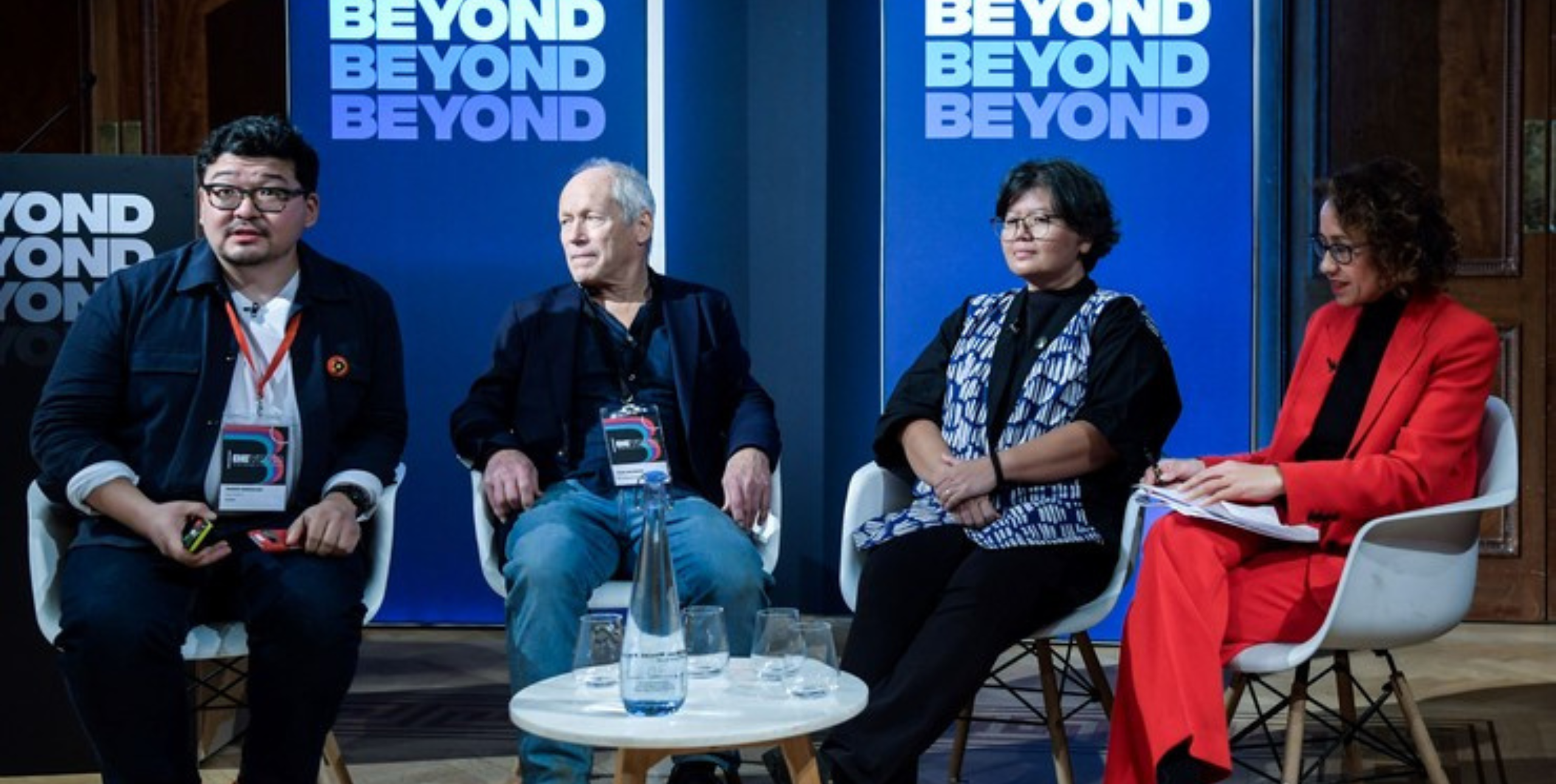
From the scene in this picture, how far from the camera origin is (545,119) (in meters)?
5.47

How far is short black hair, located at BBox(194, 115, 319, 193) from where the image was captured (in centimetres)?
364

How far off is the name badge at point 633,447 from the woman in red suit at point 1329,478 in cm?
104

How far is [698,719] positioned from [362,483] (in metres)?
1.15

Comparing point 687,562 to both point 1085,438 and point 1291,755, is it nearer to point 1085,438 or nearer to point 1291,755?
point 1085,438

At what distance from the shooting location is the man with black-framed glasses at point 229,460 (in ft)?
10.8

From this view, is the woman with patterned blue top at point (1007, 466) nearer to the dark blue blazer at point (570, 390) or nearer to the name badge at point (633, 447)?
the dark blue blazer at point (570, 390)

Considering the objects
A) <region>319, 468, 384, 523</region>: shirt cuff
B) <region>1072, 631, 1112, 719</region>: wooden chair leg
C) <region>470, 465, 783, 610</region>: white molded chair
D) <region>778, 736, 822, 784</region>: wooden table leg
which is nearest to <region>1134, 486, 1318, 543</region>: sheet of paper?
<region>1072, 631, 1112, 719</region>: wooden chair leg

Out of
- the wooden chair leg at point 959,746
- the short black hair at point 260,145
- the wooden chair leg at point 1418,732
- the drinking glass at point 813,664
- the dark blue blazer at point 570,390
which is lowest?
the wooden chair leg at point 959,746

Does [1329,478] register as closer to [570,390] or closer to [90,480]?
[570,390]

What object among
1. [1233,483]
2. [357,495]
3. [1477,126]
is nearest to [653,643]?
[357,495]

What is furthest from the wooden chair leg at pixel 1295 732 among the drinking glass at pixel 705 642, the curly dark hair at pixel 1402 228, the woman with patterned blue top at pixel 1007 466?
the drinking glass at pixel 705 642

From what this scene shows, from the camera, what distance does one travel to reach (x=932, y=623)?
3.52 metres

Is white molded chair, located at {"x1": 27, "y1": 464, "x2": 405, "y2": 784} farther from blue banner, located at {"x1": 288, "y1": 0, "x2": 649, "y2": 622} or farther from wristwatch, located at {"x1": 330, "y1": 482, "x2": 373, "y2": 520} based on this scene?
blue banner, located at {"x1": 288, "y1": 0, "x2": 649, "y2": 622}

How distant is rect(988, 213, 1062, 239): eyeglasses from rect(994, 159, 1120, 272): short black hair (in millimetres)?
17
